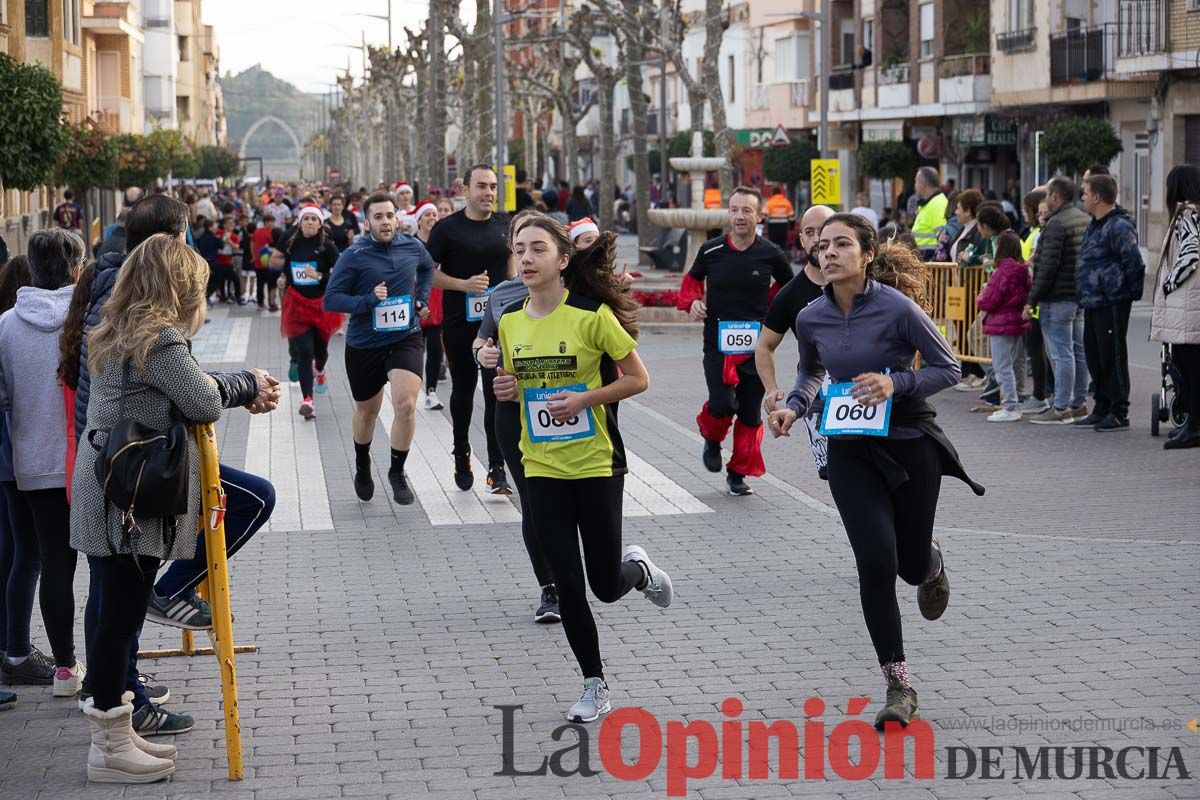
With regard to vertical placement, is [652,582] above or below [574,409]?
below

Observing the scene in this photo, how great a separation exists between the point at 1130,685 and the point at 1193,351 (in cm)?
712

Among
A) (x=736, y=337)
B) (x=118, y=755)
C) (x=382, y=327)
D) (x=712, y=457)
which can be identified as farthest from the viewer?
(x=712, y=457)

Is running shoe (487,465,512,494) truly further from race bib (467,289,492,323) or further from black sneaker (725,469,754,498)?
black sneaker (725,469,754,498)

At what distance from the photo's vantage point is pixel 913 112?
4944 cm

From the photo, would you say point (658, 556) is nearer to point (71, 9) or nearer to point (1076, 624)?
point (1076, 624)

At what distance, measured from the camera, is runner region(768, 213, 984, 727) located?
6.35 meters

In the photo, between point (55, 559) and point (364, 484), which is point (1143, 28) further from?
point (55, 559)

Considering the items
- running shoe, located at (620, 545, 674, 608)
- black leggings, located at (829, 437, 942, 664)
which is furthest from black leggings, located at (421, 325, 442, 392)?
black leggings, located at (829, 437, 942, 664)

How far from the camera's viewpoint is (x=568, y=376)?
260 inches

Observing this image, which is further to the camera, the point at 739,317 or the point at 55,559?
the point at 739,317

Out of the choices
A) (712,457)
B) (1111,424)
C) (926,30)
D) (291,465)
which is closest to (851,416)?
(712,457)

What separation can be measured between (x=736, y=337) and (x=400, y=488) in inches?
92.0

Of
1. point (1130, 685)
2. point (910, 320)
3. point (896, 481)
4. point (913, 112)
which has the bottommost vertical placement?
point (1130, 685)

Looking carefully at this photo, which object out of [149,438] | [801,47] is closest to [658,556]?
[149,438]
